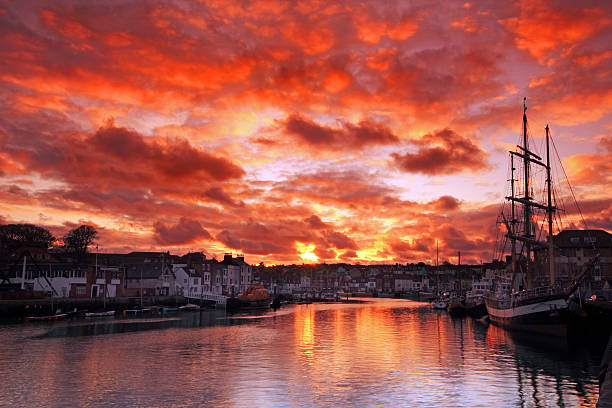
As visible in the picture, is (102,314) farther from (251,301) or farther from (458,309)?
(458,309)

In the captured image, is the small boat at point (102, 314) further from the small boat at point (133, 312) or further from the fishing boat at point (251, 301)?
the fishing boat at point (251, 301)

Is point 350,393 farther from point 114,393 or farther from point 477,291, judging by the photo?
point 477,291

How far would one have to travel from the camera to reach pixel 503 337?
59.7 m

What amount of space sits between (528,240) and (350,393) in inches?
2199

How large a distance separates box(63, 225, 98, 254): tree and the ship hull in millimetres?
131499

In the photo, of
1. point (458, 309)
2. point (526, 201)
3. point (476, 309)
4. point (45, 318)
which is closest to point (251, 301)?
point (458, 309)

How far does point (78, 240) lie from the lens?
6043 inches

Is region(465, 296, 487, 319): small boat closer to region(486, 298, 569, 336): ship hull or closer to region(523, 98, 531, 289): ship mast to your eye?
region(523, 98, 531, 289): ship mast

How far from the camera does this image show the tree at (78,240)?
502 ft

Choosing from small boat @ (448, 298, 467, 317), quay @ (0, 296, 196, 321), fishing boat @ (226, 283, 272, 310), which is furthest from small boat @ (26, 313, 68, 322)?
small boat @ (448, 298, 467, 317)

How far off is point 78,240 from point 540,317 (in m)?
139

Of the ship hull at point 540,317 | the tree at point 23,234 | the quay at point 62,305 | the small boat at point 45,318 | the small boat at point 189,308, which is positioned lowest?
the small boat at point 189,308

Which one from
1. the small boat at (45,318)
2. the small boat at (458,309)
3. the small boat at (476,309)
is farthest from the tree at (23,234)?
the small boat at (476,309)

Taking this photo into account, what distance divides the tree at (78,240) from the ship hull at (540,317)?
131499 millimetres
